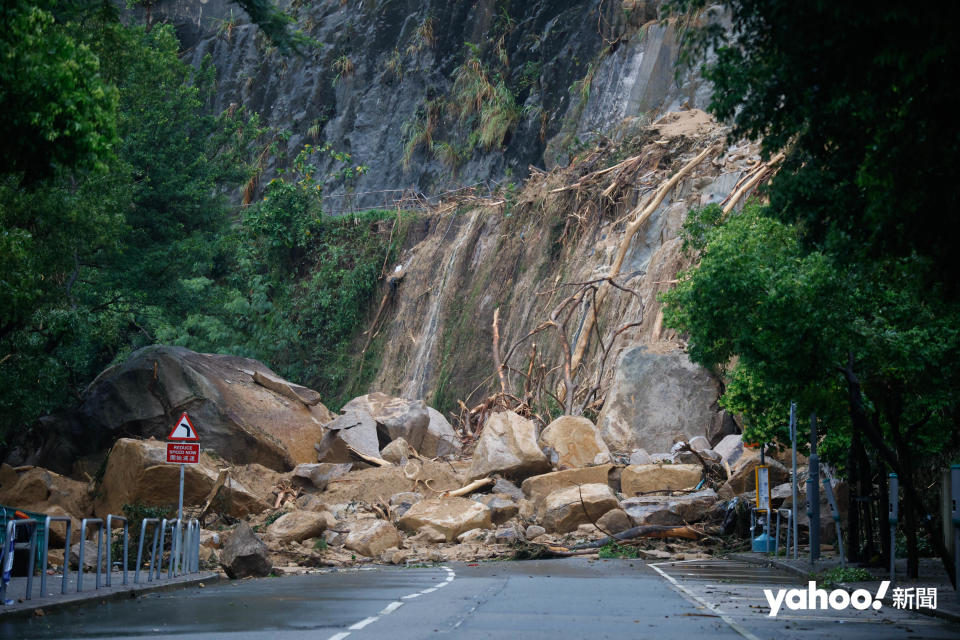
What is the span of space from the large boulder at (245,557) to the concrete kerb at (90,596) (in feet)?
2.40

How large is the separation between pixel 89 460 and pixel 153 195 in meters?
12.8

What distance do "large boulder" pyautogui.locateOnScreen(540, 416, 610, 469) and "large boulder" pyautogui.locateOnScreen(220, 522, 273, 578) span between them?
39.4 feet

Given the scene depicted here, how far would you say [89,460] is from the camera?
30.7m

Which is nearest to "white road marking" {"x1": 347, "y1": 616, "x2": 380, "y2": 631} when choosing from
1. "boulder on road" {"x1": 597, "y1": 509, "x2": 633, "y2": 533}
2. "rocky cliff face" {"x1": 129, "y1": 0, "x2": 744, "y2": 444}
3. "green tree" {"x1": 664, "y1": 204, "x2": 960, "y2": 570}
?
"green tree" {"x1": 664, "y1": 204, "x2": 960, "y2": 570}

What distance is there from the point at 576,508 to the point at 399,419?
444 inches

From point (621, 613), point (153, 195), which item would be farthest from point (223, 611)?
point (153, 195)

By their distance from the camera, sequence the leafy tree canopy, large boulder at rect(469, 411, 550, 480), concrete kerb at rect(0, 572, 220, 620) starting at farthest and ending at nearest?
large boulder at rect(469, 411, 550, 480) → concrete kerb at rect(0, 572, 220, 620) → the leafy tree canopy

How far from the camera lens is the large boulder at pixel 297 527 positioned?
23734mm

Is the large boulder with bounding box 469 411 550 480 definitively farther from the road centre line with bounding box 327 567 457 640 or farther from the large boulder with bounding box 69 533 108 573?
the road centre line with bounding box 327 567 457 640

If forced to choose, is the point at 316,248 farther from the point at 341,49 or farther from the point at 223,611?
the point at 223,611

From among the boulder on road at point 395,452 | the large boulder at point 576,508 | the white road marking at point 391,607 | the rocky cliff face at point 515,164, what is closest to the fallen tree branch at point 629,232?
the rocky cliff face at point 515,164

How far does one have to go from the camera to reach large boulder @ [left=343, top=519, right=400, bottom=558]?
23219 mm

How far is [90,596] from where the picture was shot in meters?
12.9

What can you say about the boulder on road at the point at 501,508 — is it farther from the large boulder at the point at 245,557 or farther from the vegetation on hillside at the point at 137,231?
the vegetation on hillside at the point at 137,231
